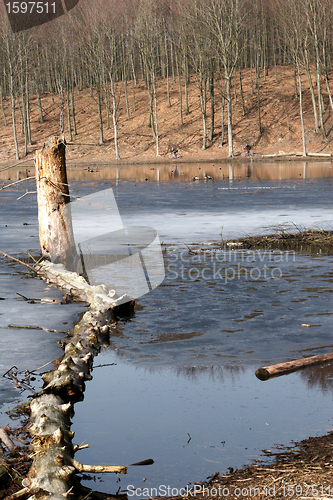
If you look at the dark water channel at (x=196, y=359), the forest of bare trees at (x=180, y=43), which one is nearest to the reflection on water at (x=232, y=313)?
the dark water channel at (x=196, y=359)

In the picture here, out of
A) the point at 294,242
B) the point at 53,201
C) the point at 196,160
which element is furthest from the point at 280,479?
the point at 196,160

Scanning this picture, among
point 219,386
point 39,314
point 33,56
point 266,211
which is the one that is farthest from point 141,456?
point 33,56

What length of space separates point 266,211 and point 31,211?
7.80 metres

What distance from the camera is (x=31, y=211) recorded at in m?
18.7

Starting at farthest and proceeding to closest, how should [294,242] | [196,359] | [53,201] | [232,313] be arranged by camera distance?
[294,242] → [53,201] → [232,313] → [196,359]

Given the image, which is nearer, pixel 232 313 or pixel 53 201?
pixel 232 313

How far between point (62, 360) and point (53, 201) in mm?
4807

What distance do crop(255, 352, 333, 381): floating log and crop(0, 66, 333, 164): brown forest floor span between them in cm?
4352

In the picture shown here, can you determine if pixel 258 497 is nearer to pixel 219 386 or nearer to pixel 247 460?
pixel 247 460

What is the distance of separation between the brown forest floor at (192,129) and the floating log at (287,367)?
143ft

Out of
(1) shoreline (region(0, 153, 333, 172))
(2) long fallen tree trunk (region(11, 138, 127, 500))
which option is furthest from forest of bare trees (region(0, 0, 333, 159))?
(2) long fallen tree trunk (region(11, 138, 127, 500))

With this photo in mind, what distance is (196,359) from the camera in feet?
18.5

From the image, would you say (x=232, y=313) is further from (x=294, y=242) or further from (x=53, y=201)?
(x=294, y=242)

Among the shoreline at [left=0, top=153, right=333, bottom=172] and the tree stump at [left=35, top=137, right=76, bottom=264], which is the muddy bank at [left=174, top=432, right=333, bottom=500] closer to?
the tree stump at [left=35, top=137, right=76, bottom=264]
